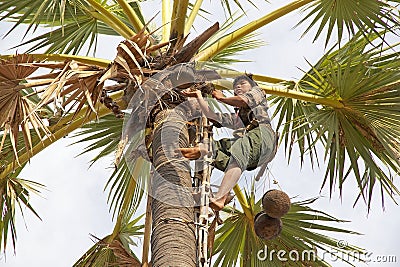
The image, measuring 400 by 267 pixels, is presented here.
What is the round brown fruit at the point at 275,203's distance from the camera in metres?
5.45

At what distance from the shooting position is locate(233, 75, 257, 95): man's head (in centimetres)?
601

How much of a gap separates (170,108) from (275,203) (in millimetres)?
1045

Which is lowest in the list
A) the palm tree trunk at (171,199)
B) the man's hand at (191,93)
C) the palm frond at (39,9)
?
the palm tree trunk at (171,199)

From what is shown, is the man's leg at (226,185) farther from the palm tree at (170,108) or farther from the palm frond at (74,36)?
the palm frond at (74,36)

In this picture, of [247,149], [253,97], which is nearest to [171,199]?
[247,149]

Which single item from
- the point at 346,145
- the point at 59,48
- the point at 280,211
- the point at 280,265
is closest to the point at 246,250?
the point at 280,265

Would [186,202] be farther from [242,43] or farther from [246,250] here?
[242,43]

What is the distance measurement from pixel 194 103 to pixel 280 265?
2.77 meters

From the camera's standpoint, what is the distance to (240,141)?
218 inches

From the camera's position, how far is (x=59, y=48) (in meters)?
8.15

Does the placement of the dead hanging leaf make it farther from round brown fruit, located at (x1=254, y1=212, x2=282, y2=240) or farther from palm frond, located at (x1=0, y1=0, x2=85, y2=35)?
round brown fruit, located at (x1=254, y1=212, x2=282, y2=240)

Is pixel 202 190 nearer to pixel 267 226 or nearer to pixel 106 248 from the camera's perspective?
pixel 267 226

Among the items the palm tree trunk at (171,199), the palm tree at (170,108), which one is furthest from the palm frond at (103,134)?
the palm tree trunk at (171,199)

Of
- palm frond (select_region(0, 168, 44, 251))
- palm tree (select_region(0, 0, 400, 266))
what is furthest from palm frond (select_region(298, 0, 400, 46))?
palm frond (select_region(0, 168, 44, 251))
